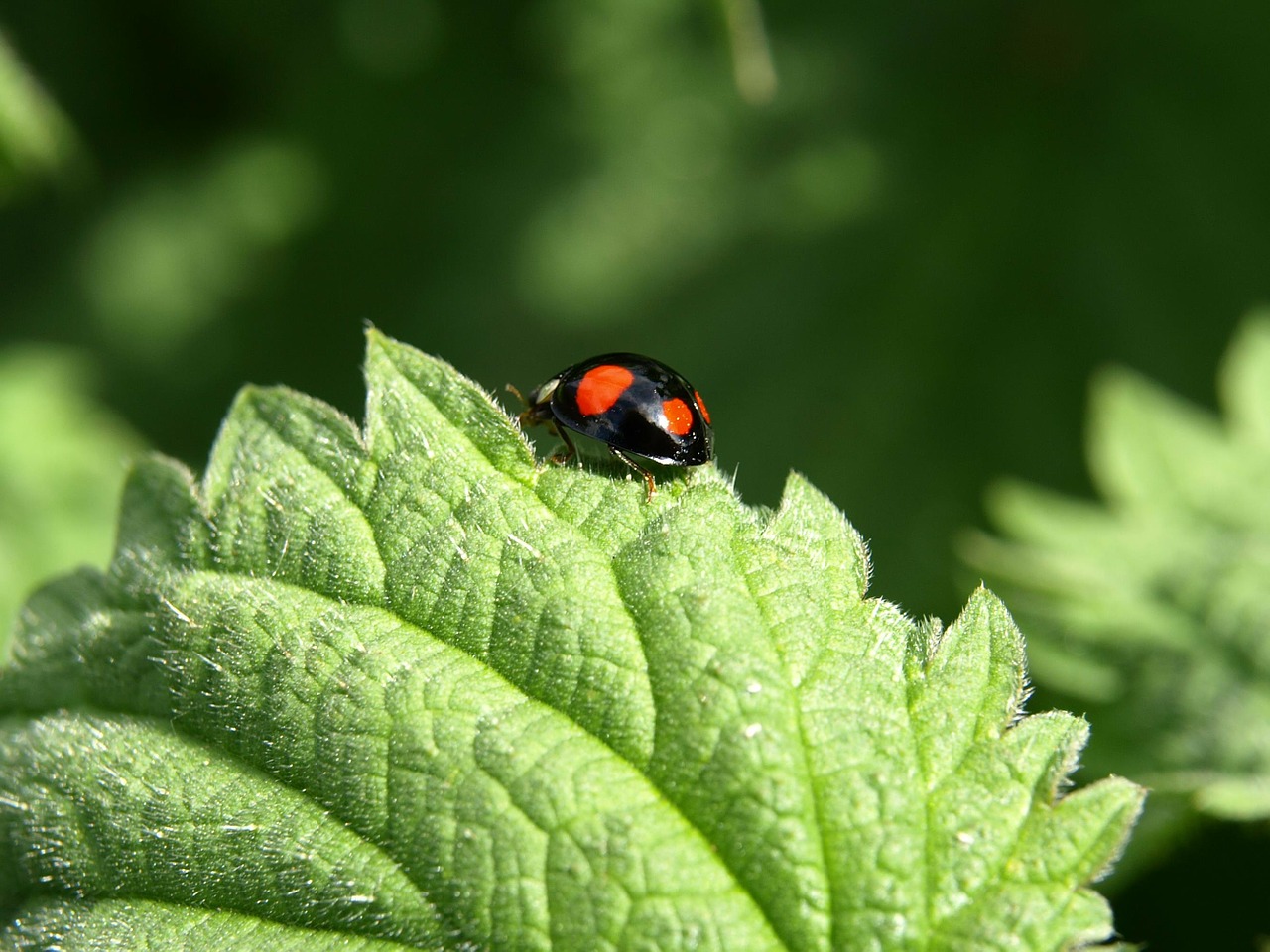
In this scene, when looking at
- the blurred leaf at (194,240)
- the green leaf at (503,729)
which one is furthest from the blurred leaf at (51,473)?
the green leaf at (503,729)

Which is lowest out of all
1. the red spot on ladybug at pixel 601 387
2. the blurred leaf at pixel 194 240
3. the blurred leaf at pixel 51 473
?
the red spot on ladybug at pixel 601 387

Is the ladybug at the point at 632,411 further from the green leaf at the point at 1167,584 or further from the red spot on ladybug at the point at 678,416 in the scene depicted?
the green leaf at the point at 1167,584

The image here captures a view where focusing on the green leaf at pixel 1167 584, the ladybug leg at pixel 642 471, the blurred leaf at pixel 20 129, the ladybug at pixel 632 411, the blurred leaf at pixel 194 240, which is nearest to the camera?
the ladybug leg at pixel 642 471

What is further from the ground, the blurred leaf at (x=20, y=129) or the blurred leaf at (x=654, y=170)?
the blurred leaf at (x=654, y=170)

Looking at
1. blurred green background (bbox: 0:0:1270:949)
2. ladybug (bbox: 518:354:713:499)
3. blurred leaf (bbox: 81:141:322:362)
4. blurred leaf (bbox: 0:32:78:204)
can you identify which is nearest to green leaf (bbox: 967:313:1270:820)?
blurred green background (bbox: 0:0:1270:949)

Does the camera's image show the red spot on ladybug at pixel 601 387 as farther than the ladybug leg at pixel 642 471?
Yes

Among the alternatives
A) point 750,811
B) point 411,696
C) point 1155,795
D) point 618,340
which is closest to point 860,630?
point 750,811

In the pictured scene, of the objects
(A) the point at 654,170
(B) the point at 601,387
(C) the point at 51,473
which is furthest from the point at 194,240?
(B) the point at 601,387
